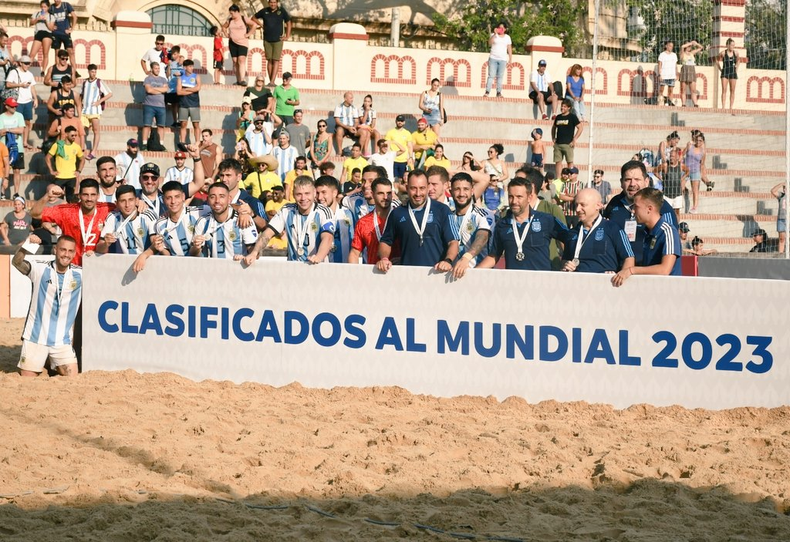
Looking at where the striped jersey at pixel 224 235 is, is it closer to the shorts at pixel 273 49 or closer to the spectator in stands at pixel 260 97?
the spectator in stands at pixel 260 97

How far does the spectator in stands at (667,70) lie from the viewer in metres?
22.3

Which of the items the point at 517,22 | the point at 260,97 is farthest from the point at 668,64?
the point at 260,97

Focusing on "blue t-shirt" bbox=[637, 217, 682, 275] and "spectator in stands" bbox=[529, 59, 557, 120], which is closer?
"blue t-shirt" bbox=[637, 217, 682, 275]

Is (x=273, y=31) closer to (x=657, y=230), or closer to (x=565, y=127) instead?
(x=565, y=127)

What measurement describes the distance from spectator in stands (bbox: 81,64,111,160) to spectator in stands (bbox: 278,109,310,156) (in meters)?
3.38

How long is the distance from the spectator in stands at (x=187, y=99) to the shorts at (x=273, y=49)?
2470mm

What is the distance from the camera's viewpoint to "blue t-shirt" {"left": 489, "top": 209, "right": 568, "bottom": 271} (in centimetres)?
945

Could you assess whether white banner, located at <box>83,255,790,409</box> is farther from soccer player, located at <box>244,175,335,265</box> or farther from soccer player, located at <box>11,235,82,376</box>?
soccer player, located at <box>244,175,335,265</box>

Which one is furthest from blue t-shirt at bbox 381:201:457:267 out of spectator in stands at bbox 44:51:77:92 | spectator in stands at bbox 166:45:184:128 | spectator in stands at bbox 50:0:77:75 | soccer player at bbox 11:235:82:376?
spectator in stands at bbox 50:0:77:75

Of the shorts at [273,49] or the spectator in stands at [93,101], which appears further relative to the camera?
the shorts at [273,49]

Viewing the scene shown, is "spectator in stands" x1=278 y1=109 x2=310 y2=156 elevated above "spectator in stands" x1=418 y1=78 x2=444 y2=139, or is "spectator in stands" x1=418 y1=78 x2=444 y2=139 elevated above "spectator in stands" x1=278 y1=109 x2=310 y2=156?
"spectator in stands" x1=418 y1=78 x2=444 y2=139

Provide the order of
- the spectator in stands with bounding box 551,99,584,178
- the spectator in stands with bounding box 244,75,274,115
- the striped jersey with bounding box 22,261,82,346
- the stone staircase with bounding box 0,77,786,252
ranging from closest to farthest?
the striped jersey with bounding box 22,261,82,346
the spectator in stands with bounding box 244,75,274,115
the stone staircase with bounding box 0,77,786,252
the spectator in stands with bounding box 551,99,584,178

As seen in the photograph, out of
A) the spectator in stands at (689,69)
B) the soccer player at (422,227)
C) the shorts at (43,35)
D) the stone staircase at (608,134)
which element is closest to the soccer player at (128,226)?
the soccer player at (422,227)

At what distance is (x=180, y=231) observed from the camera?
10.6 meters
